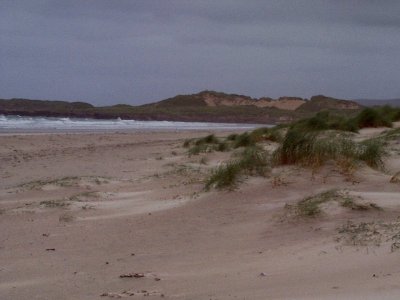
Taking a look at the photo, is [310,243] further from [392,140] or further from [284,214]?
[392,140]

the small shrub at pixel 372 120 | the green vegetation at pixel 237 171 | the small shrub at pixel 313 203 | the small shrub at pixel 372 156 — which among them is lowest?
the small shrub at pixel 313 203

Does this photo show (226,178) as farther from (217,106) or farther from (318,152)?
(217,106)

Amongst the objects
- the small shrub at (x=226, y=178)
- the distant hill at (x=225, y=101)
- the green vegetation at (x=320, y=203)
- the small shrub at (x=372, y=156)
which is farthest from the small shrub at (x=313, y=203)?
the distant hill at (x=225, y=101)

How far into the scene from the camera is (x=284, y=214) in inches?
284

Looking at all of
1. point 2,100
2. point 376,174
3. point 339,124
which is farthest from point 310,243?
point 2,100

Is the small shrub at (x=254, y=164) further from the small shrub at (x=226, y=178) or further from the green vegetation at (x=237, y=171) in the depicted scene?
the small shrub at (x=226, y=178)

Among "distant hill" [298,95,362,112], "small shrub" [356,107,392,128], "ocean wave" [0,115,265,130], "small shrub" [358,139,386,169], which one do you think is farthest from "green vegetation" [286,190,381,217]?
"distant hill" [298,95,362,112]

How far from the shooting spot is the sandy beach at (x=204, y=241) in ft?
16.5

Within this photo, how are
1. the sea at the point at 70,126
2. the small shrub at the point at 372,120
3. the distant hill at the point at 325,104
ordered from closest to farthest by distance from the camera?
the small shrub at the point at 372,120 < the sea at the point at 70,126 < the distant hill at the point at 325,104

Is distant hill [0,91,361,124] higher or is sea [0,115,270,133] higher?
distant hill [0,91,361,124]

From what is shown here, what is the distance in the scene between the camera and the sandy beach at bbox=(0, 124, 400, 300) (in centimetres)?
504

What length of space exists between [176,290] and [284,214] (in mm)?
2354

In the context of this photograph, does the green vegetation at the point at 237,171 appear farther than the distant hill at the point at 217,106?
No

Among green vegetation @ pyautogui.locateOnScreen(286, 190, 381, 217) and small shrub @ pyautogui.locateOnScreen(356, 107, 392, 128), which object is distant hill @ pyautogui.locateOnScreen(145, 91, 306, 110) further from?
green vegetation @ pyautogui.locateOnScreen(286, 190, 381, 217)
